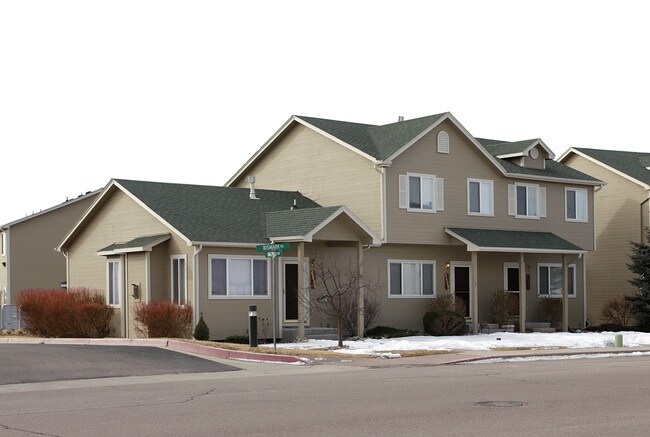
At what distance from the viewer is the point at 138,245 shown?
32188 mm

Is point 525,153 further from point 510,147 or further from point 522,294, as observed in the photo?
point 522,294

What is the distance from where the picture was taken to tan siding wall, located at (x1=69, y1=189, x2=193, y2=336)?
3269 centimetres

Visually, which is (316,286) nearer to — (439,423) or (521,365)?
(521,365)

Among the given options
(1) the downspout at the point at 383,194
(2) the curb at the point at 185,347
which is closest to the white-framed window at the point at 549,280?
(1) the downspout at the point at 383,194

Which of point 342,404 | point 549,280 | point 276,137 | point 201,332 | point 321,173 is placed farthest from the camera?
point 549,280

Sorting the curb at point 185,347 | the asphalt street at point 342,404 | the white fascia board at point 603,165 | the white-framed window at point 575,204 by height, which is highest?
the white fascia board at point 603,165

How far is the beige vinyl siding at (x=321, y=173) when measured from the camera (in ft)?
116

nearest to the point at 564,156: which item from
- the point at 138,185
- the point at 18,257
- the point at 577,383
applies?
the point at 138,185

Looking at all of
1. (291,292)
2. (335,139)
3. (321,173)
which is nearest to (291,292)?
(291,292)

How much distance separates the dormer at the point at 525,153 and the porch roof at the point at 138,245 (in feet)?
51.4

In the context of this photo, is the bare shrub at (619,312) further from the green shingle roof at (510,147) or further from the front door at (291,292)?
the front door at (291,292)

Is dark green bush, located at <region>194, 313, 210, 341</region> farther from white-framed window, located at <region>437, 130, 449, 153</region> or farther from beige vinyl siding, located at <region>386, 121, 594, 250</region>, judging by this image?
white-framed window, located at <region>437, 130, 449, 153</region>

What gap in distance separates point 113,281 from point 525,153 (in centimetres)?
1742

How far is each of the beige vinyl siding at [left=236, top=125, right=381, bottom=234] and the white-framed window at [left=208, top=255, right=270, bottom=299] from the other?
4.83 meters
